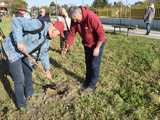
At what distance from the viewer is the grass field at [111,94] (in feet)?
23.2

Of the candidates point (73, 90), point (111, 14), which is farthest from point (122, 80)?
point (111, 14)

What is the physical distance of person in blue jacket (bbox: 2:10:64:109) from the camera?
6.82m

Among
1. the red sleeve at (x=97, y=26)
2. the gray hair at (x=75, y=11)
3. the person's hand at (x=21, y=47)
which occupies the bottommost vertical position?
the person's hand at (x=21, y=47)

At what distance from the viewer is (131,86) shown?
26.9 feet

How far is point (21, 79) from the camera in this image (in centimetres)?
749

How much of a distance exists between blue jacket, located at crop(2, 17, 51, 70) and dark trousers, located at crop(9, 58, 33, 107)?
20 cm

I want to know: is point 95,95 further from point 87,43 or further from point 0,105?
point 0,105

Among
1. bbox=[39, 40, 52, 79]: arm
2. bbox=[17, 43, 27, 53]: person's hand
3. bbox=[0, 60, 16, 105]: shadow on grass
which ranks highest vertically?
bbox=[17, 43, 27, 53]: person's hand

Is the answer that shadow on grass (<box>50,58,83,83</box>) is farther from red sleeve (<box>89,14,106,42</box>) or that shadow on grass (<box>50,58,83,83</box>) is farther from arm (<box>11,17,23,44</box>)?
arm (<box>11,17,23,44</box>)

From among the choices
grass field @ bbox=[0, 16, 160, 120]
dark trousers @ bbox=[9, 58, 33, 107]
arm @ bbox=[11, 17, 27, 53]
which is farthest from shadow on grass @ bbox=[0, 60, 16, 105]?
arm @ bbox=[11, 17, 27, 53]

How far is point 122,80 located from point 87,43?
138 cm

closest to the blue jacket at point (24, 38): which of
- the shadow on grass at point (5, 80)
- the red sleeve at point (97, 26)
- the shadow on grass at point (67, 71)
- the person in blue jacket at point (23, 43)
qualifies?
the person in blue jacket at point (23, 43)

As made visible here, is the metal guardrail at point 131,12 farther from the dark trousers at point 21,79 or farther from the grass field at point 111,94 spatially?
the dark trousers at point 21,79

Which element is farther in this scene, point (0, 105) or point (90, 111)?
point (0, 105)
